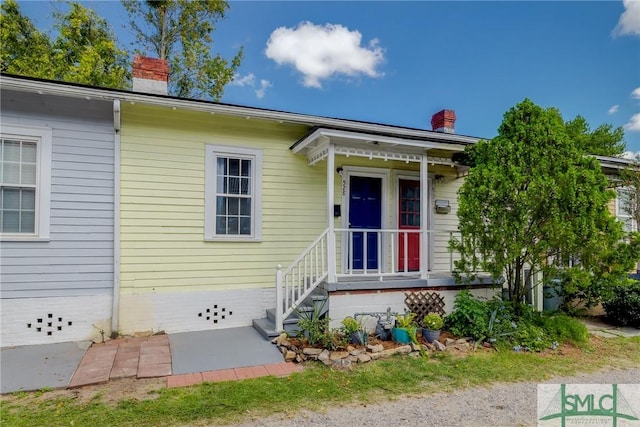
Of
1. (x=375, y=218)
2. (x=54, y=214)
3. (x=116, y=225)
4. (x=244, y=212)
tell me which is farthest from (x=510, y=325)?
(x=54, y=214)

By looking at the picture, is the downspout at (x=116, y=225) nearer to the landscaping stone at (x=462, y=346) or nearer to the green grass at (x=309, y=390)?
the green grass at (x=309, y=390)

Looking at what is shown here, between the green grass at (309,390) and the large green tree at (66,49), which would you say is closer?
the green grass at (309,390)

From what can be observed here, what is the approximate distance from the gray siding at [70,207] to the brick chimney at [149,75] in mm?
964

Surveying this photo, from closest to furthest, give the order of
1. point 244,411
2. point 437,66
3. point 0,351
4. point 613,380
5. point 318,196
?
point 244,411 → point 613,380 → point 0,351 → point 318,196 → point 437,66

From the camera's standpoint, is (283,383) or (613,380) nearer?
(283,383)

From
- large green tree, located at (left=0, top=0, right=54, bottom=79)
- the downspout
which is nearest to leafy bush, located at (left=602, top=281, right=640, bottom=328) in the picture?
the downspout

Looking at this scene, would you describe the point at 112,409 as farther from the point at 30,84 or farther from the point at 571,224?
the point at 571,224

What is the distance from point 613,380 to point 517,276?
1981 millimetres

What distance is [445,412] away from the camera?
338 cm

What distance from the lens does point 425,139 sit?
6316 mm

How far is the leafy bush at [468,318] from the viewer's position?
5531 millimetres

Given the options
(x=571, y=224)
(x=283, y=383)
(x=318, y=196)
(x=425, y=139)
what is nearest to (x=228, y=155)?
(x=318, y=196)

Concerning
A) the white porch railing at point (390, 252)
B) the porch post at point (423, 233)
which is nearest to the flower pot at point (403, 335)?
the white porch railing at point (390, 252)

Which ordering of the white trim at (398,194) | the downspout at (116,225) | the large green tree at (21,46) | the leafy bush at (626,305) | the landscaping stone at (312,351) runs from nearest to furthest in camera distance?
the landscaping stone at (312,351), the downspout at (116,225), the leafy bush at (626,305), the white trim at (398,194), the large green tree at (21,46)
